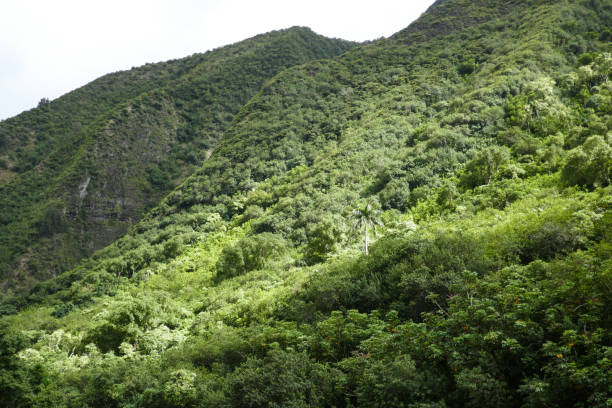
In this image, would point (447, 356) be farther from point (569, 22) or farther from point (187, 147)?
point (187, 147)

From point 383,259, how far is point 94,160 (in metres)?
136

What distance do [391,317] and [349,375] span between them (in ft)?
18.2

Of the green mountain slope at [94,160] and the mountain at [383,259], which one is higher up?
the green mountain slope at [94,160]

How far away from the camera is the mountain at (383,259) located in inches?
526

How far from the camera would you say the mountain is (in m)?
13.4

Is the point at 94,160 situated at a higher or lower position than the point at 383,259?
higher

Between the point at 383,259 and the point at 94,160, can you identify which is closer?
the point at 383,259

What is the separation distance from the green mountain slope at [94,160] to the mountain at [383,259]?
2521 centimetres

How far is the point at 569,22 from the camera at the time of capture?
95.1 m

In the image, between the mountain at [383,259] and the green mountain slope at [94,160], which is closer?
the mountain at [383,259]

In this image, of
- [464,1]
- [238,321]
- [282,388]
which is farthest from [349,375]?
[464,1]

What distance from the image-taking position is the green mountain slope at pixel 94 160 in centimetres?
11350

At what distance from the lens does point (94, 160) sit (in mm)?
137000

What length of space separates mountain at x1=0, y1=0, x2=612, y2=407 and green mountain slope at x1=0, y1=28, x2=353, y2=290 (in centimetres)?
2521
